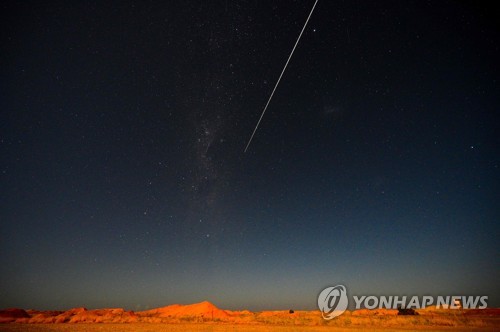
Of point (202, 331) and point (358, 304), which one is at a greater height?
point (358, 304)

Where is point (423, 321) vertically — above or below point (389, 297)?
below

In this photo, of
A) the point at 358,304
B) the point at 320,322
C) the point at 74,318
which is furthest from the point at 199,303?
the point at 358,304

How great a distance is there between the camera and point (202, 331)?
24.0 meters

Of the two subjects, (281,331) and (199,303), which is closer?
(281,331)

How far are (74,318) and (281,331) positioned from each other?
37.0 m

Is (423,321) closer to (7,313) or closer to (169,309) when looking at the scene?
(169,309)

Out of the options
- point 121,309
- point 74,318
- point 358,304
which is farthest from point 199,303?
point 358,304

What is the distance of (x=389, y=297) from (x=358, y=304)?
230 centimetres

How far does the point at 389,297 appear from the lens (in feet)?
68.9

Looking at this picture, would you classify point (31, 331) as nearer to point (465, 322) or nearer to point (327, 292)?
point (327, 292)

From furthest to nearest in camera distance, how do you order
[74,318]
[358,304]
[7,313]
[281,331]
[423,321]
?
[7,313] → [74,318] → [423,321] → [281,331] → [358,304]

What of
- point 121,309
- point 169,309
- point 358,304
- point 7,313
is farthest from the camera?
point 169,309

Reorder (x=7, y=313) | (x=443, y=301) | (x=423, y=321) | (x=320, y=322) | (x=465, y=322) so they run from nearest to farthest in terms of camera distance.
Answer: (x=443, y=301), (x=465, y=322), (x=423, y=321), (x=320, y=322), (x=7, y=313)

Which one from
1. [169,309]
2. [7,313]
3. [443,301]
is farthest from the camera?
[169,309]
